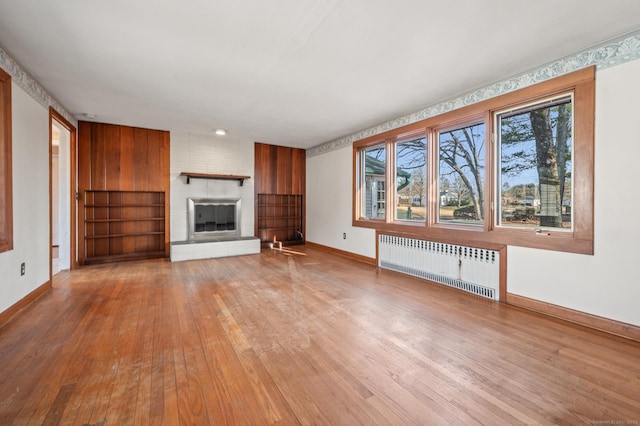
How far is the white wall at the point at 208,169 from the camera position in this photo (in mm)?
5777

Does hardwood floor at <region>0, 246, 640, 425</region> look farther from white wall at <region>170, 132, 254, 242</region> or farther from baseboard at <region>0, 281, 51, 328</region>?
white wall at <region>170, 132, 254, 242</region>

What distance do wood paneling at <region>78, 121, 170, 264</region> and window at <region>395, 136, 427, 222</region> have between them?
183 inches

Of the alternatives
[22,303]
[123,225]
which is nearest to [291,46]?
[22,303]

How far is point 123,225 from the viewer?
5.45 m

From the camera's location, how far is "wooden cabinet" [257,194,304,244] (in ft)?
22.9

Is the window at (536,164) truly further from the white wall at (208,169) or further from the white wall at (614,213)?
the white wall at (208,169)

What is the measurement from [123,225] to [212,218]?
5.42ft

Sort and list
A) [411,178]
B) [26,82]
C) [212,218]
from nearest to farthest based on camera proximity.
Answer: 1. [26,82]
2. [411,178]
3. [212,218]

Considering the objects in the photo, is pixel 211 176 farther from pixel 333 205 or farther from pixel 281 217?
pixel 333 205

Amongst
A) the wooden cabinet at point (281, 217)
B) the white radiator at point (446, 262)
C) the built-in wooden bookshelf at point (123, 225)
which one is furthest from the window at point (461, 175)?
the built-in wooden bookshelf at point (123, 225)

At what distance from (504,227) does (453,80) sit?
1.82m

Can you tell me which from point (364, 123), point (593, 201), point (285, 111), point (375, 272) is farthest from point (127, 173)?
point (593, 201)

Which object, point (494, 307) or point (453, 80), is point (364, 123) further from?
point (494, 307)

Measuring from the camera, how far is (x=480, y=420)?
1414mm
